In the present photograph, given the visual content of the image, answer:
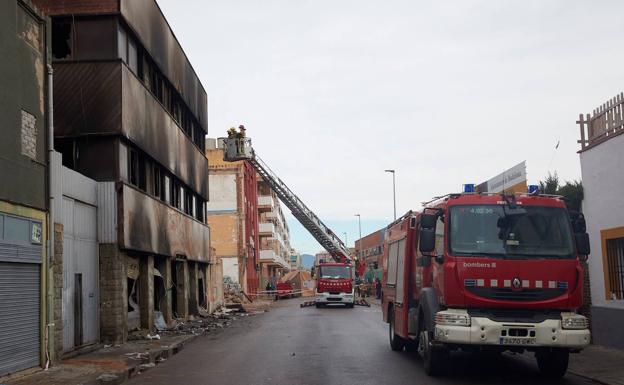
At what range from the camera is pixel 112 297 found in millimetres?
18906

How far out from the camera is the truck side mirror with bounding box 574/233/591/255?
10.8m

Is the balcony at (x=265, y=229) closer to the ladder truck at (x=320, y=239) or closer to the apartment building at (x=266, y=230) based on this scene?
the apartment building at (x=266, y=230)

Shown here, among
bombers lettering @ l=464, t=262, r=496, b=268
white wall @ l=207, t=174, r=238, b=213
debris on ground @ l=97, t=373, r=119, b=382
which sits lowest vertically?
debris on ground @ l=97, t=373, r=119, b=382

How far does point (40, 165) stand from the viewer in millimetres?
13688

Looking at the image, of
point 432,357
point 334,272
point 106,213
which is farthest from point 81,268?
point 334,272

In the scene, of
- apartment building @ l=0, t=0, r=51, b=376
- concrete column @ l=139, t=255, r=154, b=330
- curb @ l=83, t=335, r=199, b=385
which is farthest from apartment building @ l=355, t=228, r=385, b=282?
apartment building @ l=0, t=0, r=51, b=376

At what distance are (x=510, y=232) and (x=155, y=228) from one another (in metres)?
14.9

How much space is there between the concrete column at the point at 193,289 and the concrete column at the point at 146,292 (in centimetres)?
788

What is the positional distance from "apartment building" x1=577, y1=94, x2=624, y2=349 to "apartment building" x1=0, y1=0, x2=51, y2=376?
11.9m

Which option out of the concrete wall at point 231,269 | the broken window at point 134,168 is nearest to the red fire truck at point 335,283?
the broken window at point 134,168

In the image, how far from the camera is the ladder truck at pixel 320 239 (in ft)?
126

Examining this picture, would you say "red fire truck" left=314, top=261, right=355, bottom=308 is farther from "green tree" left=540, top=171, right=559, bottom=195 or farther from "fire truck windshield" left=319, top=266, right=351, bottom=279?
"green tree" left=540, top=171, right=559, bottom=195

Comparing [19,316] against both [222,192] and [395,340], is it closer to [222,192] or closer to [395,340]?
[395,340]

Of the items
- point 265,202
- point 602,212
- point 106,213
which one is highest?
point 265,202
